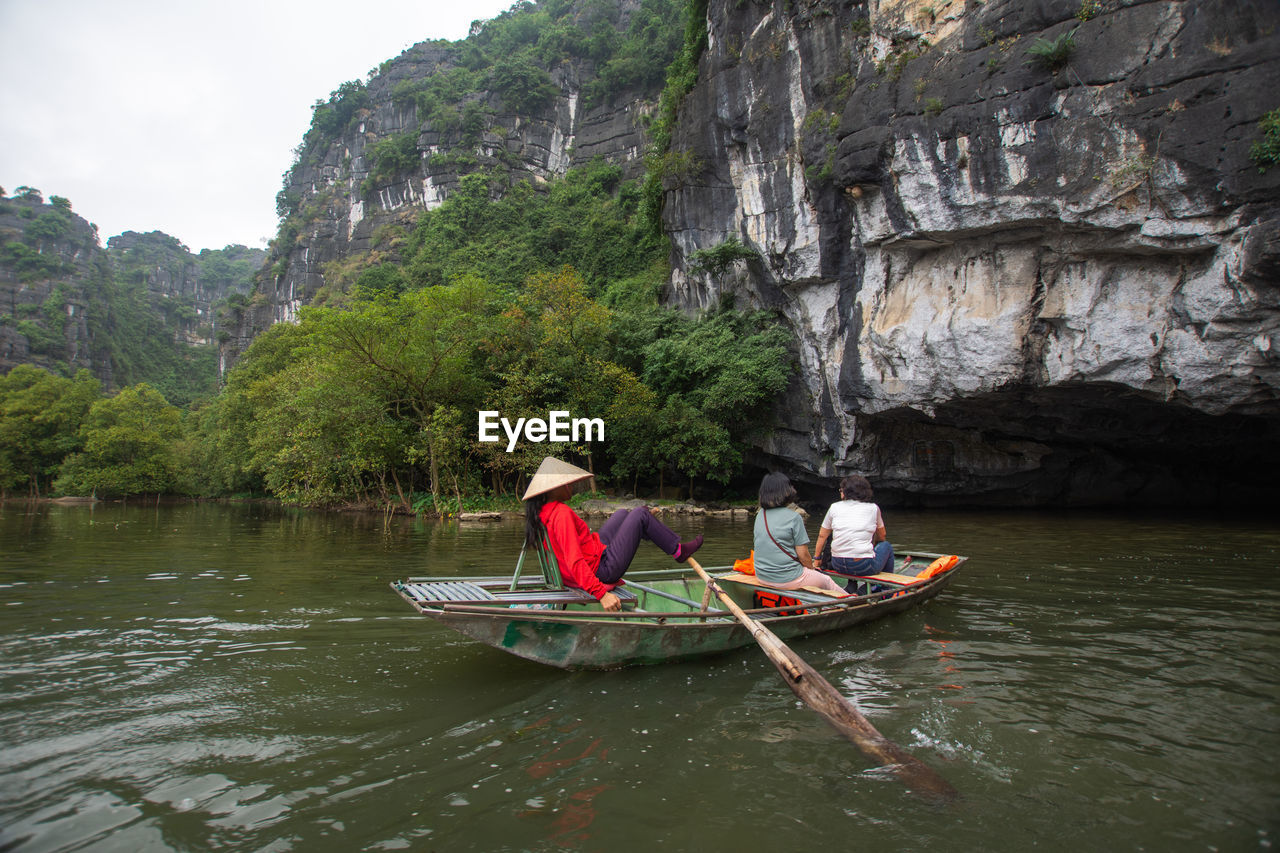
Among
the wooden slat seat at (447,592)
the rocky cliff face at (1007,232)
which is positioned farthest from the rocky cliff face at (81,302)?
the wooden slat seat at (447,592)

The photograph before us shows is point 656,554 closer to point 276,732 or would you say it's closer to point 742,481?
point 276,732

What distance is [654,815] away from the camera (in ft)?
8.14

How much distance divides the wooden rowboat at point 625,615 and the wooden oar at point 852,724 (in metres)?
0.58

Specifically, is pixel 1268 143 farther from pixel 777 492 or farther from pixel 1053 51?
pixel 777 492

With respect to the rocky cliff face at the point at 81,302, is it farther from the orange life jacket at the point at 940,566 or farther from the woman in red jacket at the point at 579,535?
the orange life jacket at the point at 940,566

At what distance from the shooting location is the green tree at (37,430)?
31750 mm

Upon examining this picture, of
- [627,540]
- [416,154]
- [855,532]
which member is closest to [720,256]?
[855,532]

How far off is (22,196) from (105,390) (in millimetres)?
26385

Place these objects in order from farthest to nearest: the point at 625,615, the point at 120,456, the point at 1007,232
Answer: the point at 120,456, the point at 1007,232, the point at 625,615

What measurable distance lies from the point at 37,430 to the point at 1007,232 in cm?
4454

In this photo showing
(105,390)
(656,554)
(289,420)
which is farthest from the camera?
(105,390)

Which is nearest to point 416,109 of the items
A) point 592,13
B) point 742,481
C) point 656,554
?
point 592,13

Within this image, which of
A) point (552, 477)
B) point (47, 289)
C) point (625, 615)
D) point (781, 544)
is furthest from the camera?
point (47, 289)

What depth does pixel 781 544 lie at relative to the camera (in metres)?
5.12
